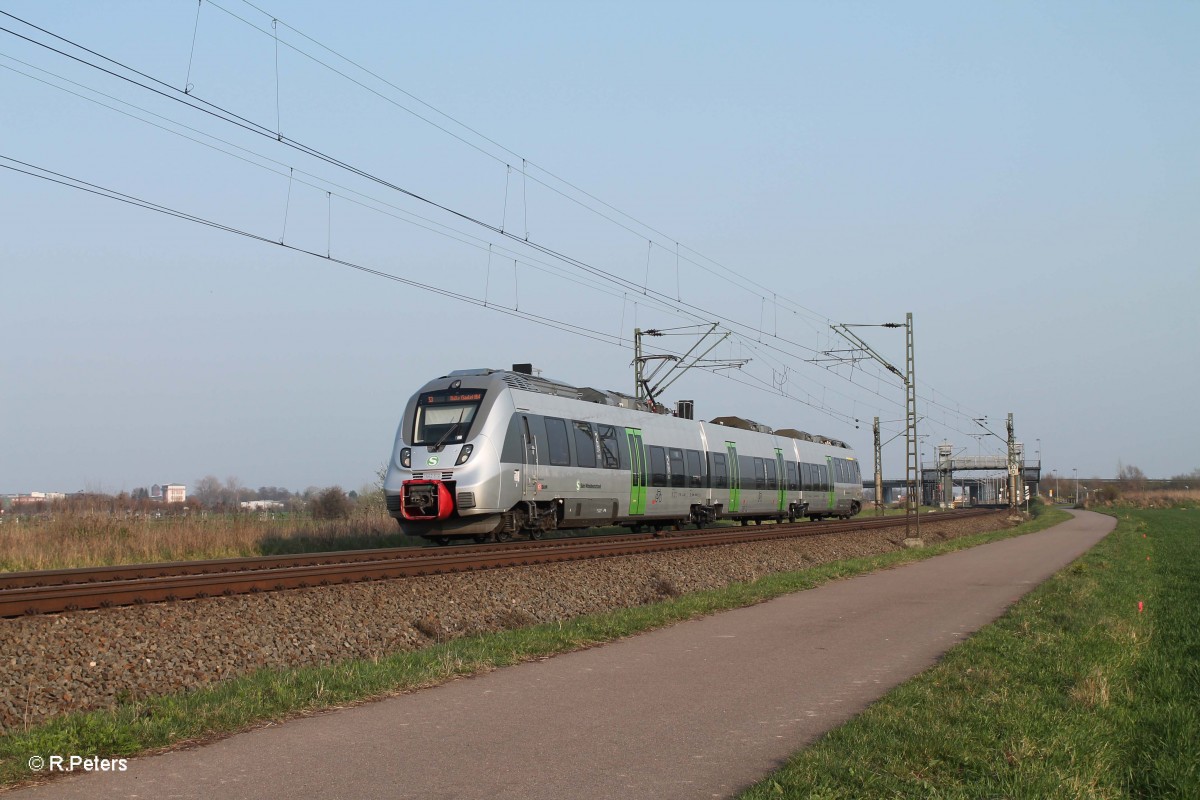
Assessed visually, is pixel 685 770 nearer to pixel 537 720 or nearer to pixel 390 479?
pixel 537 720

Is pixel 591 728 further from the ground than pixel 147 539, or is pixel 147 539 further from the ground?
pixel 147 539

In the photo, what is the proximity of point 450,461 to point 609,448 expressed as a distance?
6314 millimetres

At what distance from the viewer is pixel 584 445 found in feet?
88.9

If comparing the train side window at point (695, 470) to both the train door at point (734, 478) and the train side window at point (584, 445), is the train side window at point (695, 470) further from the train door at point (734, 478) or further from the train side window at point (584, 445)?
the train side window at point (584, 445)

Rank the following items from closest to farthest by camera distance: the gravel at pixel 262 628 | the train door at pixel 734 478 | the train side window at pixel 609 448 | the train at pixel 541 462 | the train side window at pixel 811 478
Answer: the gravel at pixel 262 628, the train at pixel 541 462, the train side window at pixel 609 448, the train door at pixel 734 478, the train side window at pixel 811 478

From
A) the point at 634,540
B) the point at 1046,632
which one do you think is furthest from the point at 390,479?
the point at 1046,632

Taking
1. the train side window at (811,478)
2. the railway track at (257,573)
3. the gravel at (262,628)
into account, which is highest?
the train side window at (811,478)

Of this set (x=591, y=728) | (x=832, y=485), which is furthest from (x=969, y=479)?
(x=591, y=728)

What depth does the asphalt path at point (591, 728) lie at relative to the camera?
6.16 meters

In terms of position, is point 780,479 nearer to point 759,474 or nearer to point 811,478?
point 759,474

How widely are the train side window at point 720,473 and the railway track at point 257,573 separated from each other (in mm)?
9035

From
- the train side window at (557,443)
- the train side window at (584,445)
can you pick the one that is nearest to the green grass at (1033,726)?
the train side window at (557,443)

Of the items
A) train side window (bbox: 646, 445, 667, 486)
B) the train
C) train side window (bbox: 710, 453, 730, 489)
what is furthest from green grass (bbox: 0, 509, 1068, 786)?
train side window (bbox: 710, 453, 730, 489)

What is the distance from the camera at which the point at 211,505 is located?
112 feet
